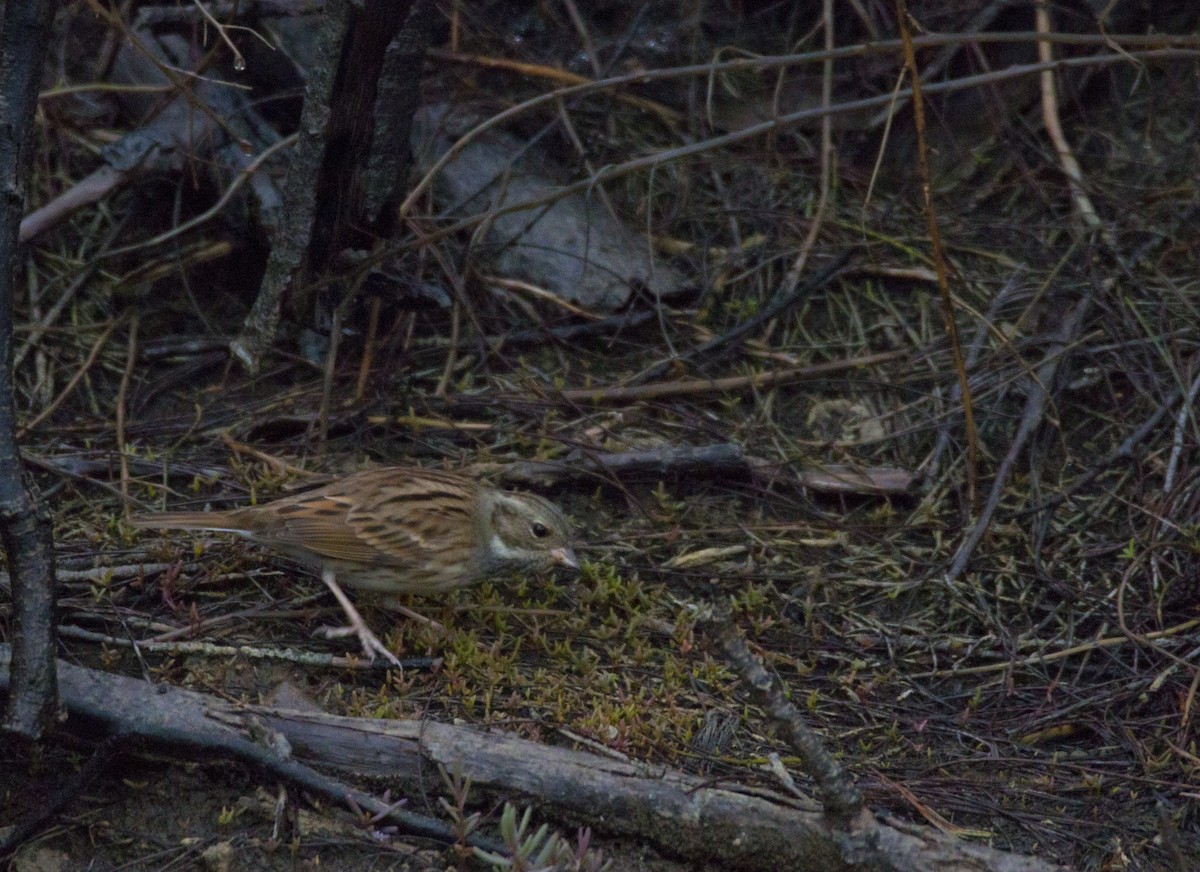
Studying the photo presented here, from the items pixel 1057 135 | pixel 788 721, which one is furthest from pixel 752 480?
pixel 1057 135

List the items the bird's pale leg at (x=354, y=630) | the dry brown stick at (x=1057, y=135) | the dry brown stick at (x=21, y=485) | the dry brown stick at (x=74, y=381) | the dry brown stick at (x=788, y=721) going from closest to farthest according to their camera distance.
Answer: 1. the dry brown stick at (x=788, y=721)
2. the dry brown stick at (x=21, y=485)
3. the bird's pale leg at (x=354, y=630)
4. the dry brown stick at (x=74, y=381)
5. the dry brown stick at (x=1057, y=135)

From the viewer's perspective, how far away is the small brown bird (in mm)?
5180

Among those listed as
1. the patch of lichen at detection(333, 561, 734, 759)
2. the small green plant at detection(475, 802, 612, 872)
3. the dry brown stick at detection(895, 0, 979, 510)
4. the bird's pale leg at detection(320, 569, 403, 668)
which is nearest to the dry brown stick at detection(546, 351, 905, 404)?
the dry brown stick at detection(895, 0, 979, 510)

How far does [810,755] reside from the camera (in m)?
3.86

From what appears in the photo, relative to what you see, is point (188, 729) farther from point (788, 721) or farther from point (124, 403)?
point (124, 403)

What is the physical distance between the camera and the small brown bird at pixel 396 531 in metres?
5.18

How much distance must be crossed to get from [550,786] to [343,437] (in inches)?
104

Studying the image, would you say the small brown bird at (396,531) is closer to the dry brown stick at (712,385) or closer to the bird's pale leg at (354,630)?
the bird's pale leg at (354,630)

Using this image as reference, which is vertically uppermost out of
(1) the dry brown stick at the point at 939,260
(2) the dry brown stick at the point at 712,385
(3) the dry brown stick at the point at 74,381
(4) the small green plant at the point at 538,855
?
(1) the dry brown stick at the point at 939,260

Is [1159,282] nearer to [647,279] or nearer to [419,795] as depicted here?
[647,279]

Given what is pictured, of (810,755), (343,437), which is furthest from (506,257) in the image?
(810,755)

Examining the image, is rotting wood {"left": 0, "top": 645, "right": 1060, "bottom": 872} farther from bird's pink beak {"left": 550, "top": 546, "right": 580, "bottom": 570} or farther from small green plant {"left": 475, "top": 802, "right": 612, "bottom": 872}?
bird's pink beak {"left": 550, "top": 546, "right": 580, "bottom": 570}

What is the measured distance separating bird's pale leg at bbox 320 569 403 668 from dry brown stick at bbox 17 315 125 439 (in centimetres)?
196

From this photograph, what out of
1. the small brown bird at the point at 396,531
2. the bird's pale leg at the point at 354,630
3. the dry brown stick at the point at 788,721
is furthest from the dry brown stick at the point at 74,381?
the dry brown stick at the point at 788,721
